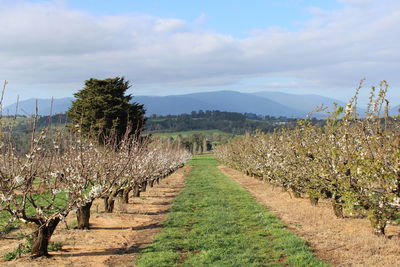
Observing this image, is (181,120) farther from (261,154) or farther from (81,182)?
(81,182)

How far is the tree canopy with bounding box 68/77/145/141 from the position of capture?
3941 cm

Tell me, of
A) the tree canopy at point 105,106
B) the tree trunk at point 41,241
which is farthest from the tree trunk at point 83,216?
the tree canopy at point 105,106

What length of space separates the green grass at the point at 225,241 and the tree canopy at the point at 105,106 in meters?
23.1

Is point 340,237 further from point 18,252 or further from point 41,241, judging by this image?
point 18,252

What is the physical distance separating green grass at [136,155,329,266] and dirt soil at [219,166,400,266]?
0.58 metres

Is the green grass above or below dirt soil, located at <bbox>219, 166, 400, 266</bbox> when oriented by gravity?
below

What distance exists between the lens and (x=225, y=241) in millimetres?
11859

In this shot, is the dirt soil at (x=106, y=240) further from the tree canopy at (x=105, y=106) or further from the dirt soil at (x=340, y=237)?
the tree canopy at (x=105, y=106)

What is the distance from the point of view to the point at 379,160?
977cm

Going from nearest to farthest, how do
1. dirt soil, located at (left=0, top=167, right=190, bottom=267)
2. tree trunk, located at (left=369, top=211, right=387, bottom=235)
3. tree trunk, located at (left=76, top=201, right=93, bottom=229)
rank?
dirt soil, located at (left=0, top=167, right=190, bottom=267) → tree trunk, located at (left=369, top=211, right=387, bottom=235) → tree trunk, located at (left=76, top=201, right=93, bottom=229)

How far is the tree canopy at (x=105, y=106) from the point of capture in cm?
3941

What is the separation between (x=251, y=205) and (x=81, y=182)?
1072cm

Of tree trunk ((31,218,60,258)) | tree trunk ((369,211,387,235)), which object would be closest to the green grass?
tree trunk ((369,211,387,235))

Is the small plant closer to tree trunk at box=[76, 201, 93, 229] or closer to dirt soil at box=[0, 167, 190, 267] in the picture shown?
dirt soil at box=[0, 167, 190, 267]
